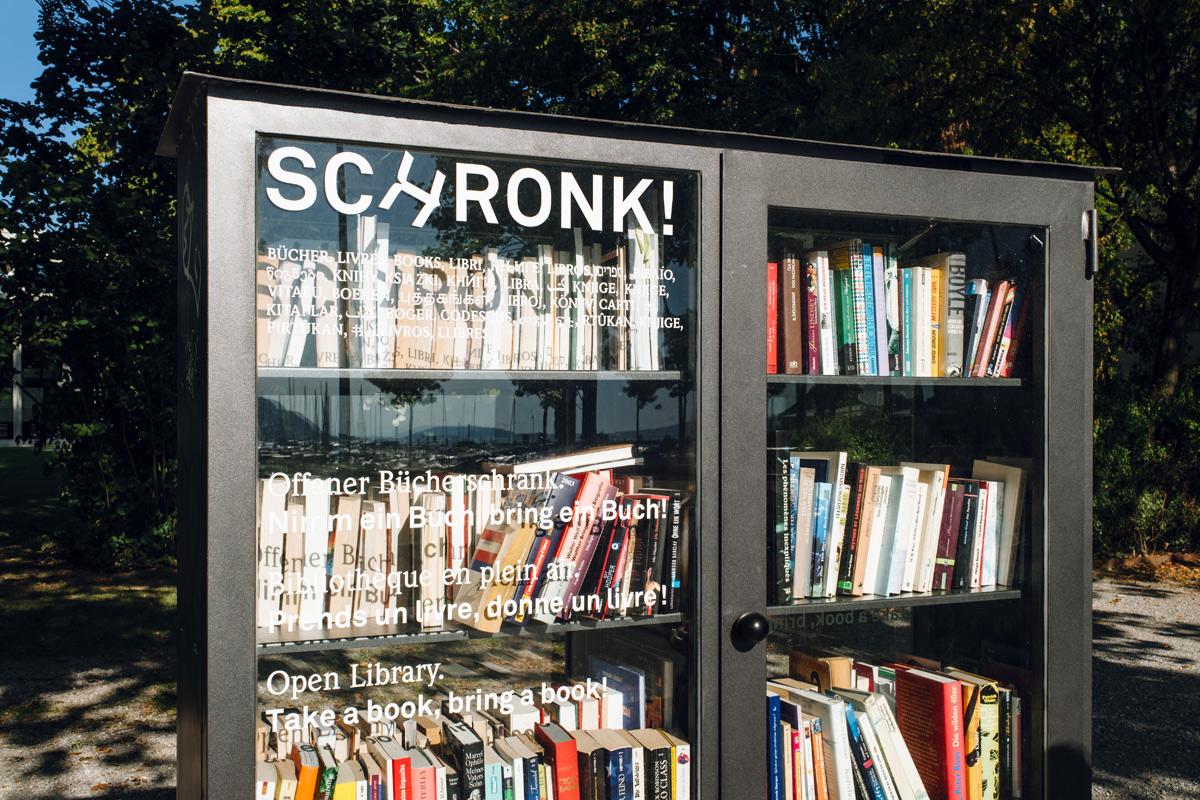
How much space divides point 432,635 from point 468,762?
12.1 inches

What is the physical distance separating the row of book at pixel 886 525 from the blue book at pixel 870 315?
0.88ft

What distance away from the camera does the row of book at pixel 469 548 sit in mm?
1889

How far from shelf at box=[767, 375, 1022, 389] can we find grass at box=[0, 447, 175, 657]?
18.0ft

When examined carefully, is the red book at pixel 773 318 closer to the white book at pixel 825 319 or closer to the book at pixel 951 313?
the white book at pixel 825 319

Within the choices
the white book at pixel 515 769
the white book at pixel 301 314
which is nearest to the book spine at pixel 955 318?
the white book at pixel 515 769

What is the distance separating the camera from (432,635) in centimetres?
199

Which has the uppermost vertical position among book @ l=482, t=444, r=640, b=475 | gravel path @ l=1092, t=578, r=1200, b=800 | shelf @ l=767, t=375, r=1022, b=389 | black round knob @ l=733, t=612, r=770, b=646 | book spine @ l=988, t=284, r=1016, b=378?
book spine @ l=988, t=284, r=1016, b=378

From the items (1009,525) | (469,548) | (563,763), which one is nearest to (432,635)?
(469,548)

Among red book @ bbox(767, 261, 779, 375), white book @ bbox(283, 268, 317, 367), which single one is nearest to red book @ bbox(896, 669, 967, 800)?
red book @ bbox(767, 261, 779, 375)

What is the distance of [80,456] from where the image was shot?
8.28m

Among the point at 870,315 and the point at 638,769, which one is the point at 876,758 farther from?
the point at 870,315

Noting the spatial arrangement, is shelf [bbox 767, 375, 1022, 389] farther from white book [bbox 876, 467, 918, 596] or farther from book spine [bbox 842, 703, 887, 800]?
book spine [bbox 842, 703, 887, 800]

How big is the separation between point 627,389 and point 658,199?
471mm

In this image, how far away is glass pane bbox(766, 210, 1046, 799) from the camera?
90.7 inches
